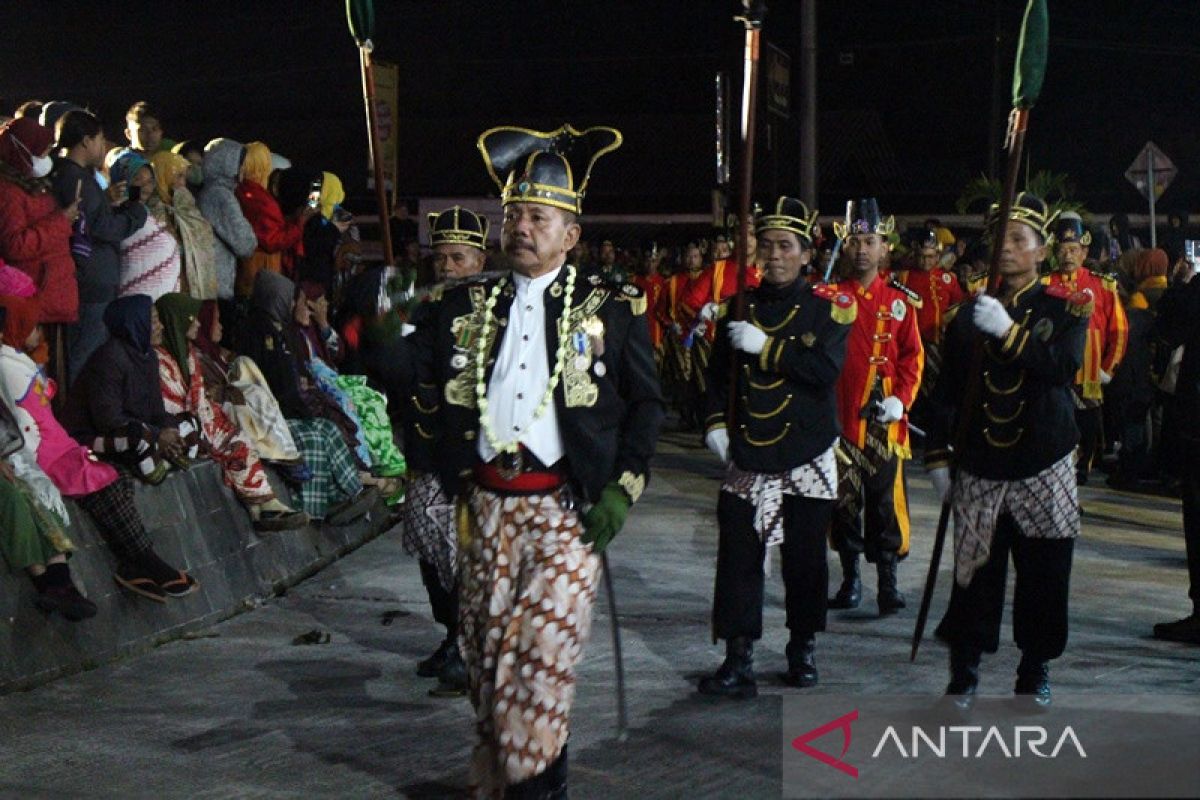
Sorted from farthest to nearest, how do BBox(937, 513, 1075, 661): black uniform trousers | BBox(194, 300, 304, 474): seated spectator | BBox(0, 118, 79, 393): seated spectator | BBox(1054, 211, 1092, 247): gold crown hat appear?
BBox(1054, 211, 1092, 247): gold crown hat → BBox(194, 300, 304, 474): seated spectator → BBox(0, 118, 79, 393): seated spectator → BBox(937, 513, 1075, 661): black uniform trousers

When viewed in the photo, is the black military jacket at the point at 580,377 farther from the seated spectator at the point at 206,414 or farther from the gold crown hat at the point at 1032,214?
the seated spectator at the point at 206,414

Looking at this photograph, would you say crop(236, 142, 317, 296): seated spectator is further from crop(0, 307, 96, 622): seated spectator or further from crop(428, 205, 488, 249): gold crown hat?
crop(0, 307, 96, 622): seated spectator

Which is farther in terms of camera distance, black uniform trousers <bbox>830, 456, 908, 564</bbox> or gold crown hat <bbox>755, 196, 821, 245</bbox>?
black uniform trousers <bbox>830, 456, 908, 564</bbox>

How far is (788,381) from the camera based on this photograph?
26.6 ft

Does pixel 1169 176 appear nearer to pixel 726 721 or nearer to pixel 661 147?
pixel 726 721

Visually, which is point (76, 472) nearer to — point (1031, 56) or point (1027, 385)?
point (1027, 385)

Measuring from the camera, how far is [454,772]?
6.67 meters

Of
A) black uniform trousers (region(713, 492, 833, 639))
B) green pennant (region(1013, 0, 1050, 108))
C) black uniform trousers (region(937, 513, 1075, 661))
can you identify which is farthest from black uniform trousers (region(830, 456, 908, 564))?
green pennant (region(1013, 0, 1050, 108))

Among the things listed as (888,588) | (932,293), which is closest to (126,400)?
(888,588)

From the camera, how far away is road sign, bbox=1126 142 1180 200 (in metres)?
20.0

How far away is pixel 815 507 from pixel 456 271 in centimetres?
203

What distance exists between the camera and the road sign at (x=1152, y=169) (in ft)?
65.5

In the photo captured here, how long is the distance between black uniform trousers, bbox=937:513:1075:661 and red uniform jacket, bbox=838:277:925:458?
2.63m

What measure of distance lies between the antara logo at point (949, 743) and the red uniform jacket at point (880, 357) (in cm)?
381
